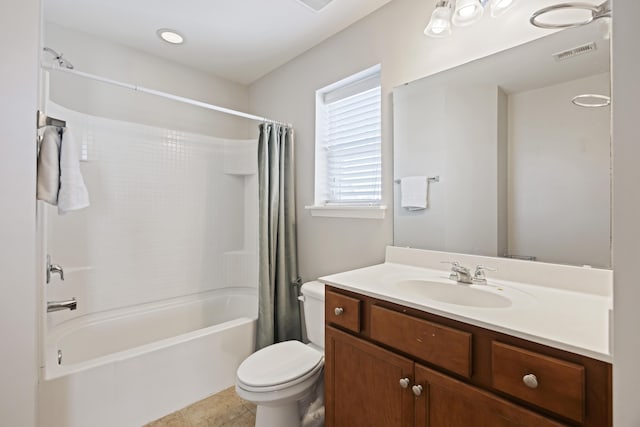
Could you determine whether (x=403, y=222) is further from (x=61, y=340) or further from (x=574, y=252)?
(x=61, y=340)

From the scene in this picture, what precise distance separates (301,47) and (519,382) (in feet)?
7.52

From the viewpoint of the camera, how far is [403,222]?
65.0 inches

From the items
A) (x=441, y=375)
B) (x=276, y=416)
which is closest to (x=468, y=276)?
(x=441, y=375)

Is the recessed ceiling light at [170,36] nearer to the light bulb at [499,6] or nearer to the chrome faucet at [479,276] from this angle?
the light bulb at [499,6]

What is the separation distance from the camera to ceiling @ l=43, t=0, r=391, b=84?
1767 millimetres

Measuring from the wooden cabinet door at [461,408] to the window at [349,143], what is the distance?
996 mm

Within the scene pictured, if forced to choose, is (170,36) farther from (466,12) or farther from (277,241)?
(466,12)

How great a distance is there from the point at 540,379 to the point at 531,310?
0.80 ft

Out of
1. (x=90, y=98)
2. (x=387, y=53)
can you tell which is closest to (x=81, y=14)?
(x=90, y=98)

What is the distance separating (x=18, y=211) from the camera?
1.09 metres

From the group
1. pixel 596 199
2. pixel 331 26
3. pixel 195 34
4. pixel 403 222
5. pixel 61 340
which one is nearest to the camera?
pixel 596 199

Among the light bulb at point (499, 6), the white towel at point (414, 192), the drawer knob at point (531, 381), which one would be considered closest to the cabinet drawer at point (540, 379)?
the drawer knob at point (531, 381)

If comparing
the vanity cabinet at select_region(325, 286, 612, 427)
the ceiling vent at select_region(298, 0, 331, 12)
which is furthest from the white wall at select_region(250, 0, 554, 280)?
the vanity cabinet at select_region(325, 286, 612, 427)

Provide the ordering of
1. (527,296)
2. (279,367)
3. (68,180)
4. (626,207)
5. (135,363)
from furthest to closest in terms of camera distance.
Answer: (135,363), (279,367), (68,180), (527,296), (626,207)
